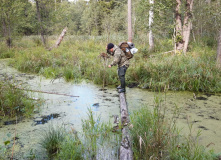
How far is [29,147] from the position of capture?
116 inches

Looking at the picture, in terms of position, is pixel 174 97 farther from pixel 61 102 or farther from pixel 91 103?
pixel 61 102

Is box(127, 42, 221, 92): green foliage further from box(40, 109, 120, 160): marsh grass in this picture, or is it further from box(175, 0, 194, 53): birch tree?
box(40, 109, 120, 160): marsh grass

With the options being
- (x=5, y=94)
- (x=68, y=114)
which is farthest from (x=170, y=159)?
(x=5, y=94)

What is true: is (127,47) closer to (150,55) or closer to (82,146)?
(82,146)

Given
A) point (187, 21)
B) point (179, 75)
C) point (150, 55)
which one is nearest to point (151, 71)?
point (179, 75)

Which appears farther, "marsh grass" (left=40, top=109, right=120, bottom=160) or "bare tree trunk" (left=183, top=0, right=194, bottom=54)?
"bare tree trunk" (left=183, top=0, right=194, bottom=54)

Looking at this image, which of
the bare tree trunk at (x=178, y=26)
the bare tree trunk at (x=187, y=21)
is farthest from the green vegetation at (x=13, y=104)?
the bare tree trunk at (x=178, y=26)

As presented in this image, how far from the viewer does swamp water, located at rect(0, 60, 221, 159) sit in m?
3.18

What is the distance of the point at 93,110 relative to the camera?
4453 millimetres

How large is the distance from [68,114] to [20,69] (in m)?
5.50

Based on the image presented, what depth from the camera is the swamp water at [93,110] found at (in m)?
3.18

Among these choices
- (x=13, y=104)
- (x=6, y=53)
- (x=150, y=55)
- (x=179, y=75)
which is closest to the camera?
(x=13, y=104)

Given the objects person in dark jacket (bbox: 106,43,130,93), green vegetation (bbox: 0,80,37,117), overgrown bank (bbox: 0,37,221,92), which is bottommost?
green vegetation (bbox: 0,80,37,117)

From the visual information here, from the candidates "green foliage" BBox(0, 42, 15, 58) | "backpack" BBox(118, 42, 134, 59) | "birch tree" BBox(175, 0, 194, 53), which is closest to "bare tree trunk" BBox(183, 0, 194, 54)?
"birch tree" BBox(175, 0, 194, 53)
